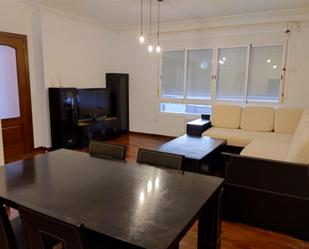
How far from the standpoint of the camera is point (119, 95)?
6199 millimetres

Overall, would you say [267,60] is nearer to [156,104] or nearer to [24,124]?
[156,104]

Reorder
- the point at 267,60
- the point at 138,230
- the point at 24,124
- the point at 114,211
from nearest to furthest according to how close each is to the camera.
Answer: the point at 138,230
the point at 114,211
the point at 24,124
the point at 267,60

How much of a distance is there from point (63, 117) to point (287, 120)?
13.4ft

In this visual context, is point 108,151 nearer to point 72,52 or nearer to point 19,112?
point 19,112

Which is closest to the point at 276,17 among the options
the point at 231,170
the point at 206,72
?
the point at 206,72

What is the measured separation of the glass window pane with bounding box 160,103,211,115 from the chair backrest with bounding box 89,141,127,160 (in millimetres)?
3910

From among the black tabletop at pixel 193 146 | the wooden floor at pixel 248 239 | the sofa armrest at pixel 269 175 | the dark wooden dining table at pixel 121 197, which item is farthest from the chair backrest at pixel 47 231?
the black tabletop at pixel 193 146

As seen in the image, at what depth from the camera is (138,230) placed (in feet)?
3.51

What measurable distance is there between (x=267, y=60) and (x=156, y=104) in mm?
2649

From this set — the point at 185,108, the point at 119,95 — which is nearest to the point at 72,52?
the point at 119,95

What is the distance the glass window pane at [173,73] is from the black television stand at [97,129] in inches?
58.6

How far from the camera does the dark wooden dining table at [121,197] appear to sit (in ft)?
3.55

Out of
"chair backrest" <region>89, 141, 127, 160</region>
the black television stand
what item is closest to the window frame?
the black television stand

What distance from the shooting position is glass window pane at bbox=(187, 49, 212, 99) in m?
5.61
